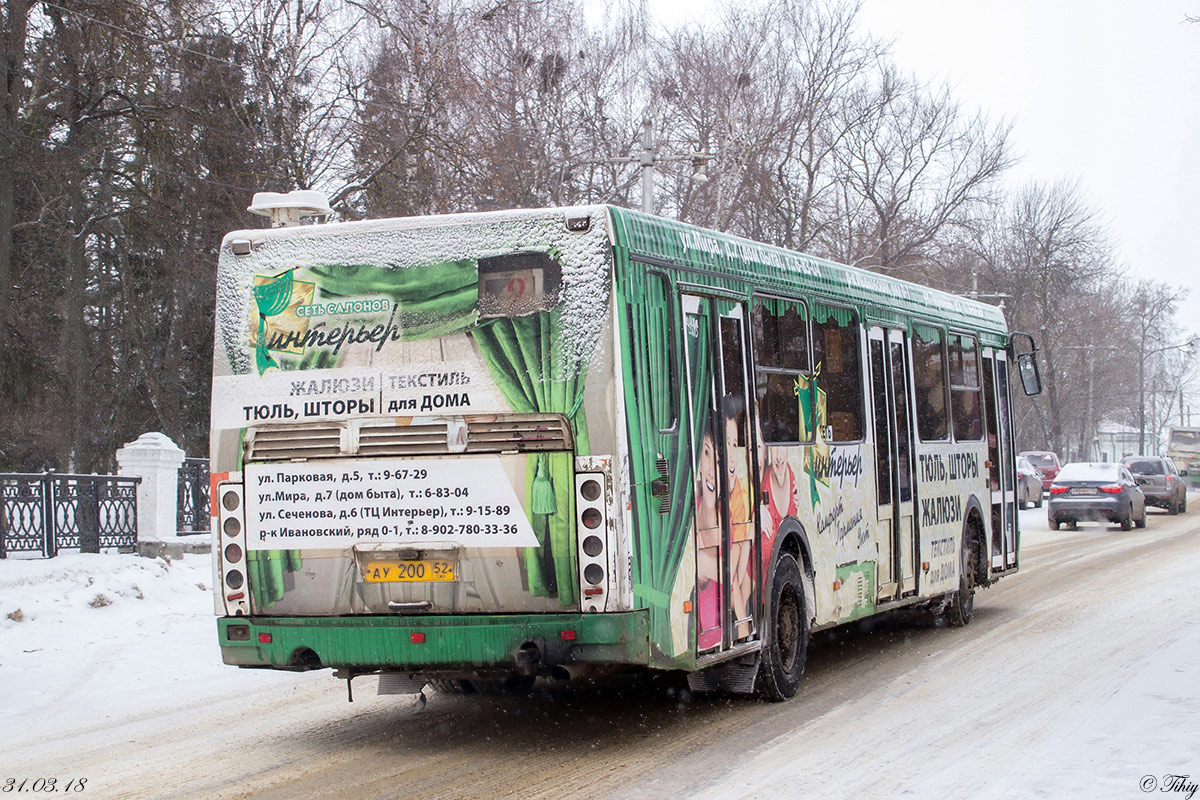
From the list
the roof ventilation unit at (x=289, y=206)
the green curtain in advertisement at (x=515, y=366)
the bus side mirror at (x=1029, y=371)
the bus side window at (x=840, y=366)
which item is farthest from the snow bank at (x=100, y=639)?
the bus side mirror at (x=1029, y=371)

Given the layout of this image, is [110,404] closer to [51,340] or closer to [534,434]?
[51,340]

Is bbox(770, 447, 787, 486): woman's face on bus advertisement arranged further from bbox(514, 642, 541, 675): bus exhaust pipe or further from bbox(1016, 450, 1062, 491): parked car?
bbox(1016, 450, 1062, 491): parked car

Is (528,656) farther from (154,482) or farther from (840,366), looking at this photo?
(154,482)

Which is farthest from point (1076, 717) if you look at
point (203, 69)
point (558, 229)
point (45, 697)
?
point (203, 69)

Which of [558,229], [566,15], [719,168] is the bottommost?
[558,229]

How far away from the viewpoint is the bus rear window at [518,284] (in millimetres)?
6961

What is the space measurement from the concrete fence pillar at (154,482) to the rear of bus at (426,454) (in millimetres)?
9888

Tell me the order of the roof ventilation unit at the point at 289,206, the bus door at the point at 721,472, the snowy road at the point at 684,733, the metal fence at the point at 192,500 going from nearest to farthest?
the snowy road at the point at 684,733, the bus door at the point at 721,472, the roof ventilation unit at the point at 289,206, the metal fence at the point at 192,500

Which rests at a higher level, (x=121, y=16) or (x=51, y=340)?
(x=121, y=16)

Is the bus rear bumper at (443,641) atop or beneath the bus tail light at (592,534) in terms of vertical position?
beneath

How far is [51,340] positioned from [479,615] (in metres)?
27.6

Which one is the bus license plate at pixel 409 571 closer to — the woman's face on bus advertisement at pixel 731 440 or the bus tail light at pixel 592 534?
the bus tail light at pixel 592 534

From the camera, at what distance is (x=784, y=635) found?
8.78 meters

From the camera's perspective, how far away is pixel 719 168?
120 ft
